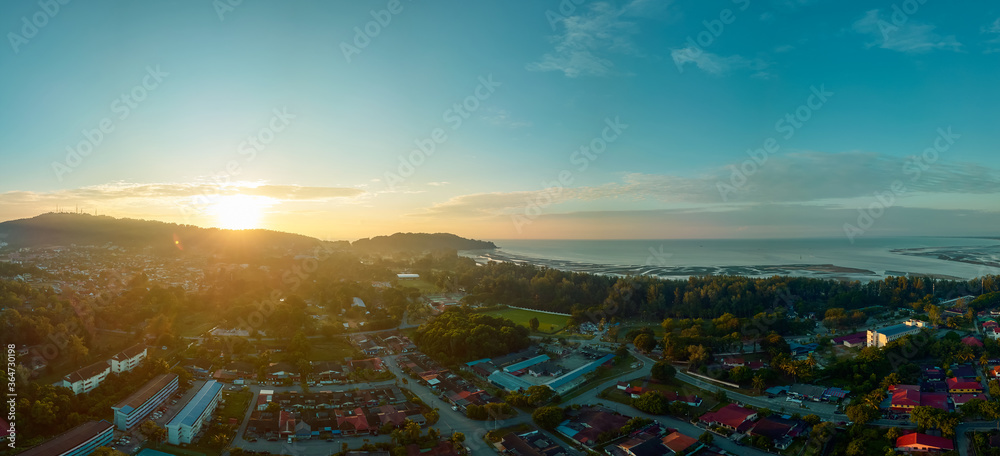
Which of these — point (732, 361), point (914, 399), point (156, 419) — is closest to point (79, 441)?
point (156, 419)

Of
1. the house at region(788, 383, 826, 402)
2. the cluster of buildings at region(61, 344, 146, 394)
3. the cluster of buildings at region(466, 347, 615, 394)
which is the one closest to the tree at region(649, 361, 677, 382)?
the cluster of buildings at region(466, 347, 615, 394)

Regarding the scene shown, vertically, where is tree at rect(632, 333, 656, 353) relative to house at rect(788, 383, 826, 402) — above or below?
above

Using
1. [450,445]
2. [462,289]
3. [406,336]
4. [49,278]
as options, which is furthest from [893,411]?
[49,278]

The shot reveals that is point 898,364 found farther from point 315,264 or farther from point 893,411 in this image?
point 315,264

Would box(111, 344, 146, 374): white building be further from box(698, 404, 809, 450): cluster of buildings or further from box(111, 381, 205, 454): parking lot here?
box(698, 404, 809, 450): cluster of buildings

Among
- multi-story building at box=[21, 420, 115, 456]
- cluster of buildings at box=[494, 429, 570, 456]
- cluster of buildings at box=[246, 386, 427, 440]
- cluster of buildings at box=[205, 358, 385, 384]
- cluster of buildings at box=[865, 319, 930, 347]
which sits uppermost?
cluster of buildings at box=[865, 319, 930, 347]

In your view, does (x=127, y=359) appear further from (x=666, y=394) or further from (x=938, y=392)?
(x=938, y=392)
